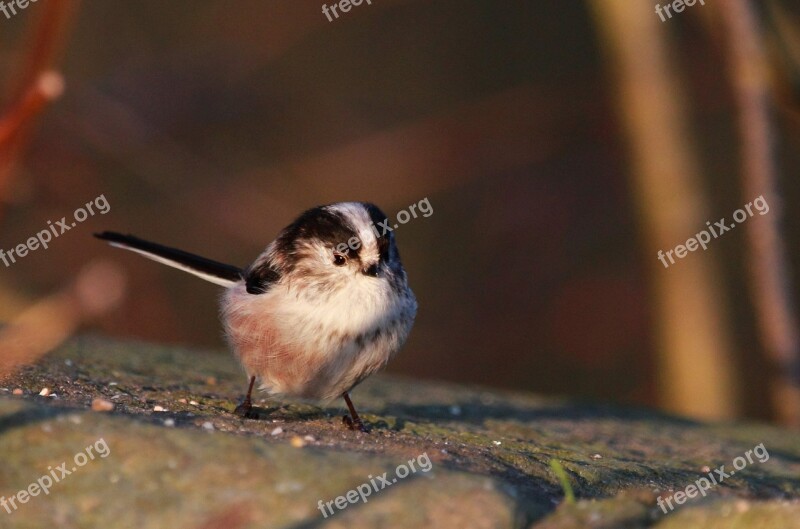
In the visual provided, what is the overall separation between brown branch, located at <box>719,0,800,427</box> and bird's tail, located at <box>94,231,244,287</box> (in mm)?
2919

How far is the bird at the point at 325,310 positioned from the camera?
353 centimetres

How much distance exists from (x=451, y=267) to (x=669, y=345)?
3683 millimetres

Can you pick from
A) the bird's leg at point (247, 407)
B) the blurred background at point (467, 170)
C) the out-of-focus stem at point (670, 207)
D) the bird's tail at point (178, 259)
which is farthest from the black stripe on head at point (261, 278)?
the out-of-focus stem at point (670, 207)

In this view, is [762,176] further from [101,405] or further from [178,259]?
[101,405]

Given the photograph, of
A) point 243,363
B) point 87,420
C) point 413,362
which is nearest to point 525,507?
point 87,420

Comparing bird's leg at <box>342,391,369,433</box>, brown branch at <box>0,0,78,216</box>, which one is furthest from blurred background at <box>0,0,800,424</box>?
brown branch at <box>0,0,78,216</box>

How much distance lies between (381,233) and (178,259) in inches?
37.4

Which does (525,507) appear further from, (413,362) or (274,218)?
(413,362)

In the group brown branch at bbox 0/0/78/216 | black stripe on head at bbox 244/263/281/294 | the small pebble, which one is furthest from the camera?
black stripe on head at bbox 244/263/281/294

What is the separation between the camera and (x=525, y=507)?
2.48 m

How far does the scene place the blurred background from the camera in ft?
21.2

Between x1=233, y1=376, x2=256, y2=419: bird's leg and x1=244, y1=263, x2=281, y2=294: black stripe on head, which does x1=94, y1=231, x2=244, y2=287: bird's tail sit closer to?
x1=244, y1=263, x2=281, y2=294: black stripe on head

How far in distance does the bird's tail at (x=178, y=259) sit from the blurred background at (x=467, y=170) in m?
1.88

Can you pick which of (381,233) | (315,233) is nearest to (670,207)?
(381,233)
